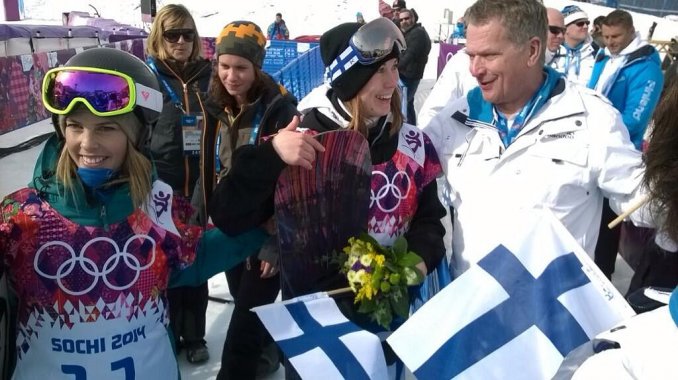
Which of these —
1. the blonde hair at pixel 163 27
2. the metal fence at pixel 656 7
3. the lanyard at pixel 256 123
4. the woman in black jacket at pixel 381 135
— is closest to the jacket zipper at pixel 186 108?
the blonde hair at pixel 163 27

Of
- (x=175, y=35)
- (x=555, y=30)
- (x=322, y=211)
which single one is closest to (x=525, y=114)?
(x=322, y=211)

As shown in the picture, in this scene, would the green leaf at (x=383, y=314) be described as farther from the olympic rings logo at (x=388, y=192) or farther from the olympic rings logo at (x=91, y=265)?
the olympic rings logo at (x=91, y=265)

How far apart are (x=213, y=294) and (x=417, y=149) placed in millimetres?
2915

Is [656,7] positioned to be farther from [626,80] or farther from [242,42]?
[242,42]

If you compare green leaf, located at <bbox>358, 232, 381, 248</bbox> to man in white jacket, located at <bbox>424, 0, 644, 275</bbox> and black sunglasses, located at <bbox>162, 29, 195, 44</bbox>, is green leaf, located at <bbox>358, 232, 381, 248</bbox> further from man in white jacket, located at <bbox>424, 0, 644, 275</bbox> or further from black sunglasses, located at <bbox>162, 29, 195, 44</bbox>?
black sunglasses, located at <bbox>162, 29, 195, 44</bbox>

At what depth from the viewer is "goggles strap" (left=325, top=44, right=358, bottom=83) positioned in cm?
235

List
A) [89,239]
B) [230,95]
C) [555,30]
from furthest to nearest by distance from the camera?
[555,30]
[230,95]
[89,239]

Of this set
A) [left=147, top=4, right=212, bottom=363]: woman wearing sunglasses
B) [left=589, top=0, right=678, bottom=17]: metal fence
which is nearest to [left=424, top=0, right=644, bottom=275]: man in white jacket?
[left=147, top=4, right=212, bottom=363]: woman wearing sunglasses

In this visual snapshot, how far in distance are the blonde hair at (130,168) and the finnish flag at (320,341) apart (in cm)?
55

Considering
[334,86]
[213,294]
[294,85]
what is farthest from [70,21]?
[334,86]

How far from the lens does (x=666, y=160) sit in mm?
1215

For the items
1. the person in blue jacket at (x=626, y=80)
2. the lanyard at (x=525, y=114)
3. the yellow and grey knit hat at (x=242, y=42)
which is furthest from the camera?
the person in blue jacket at (x=626, y=80)

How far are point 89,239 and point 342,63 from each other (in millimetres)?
1142

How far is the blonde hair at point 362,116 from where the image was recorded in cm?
234
